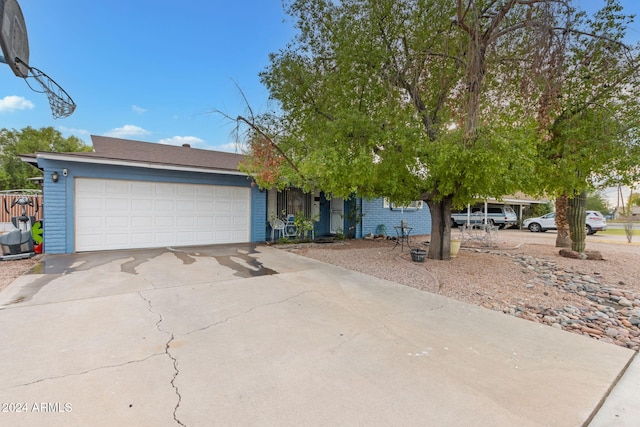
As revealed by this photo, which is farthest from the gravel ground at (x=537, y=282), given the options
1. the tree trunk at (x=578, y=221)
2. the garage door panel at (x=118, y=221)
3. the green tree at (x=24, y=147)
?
the green tree at (x=24, y=147)

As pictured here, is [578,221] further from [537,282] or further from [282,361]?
[282,361]

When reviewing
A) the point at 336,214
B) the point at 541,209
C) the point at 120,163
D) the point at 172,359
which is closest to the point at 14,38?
the point at 120,163

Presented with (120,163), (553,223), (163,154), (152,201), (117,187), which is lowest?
(553,223)

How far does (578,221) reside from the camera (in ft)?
28.8

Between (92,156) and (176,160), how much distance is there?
8.55 feet

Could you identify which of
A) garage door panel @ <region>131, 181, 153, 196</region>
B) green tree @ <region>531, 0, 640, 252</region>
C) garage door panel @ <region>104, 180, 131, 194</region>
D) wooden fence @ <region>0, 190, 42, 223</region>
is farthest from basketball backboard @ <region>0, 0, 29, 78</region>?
green tree @ <region>531, 0, 640, 252</region>

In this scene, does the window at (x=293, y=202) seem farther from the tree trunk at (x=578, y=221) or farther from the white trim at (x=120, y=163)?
the tree trunk at (x=578, y=221)

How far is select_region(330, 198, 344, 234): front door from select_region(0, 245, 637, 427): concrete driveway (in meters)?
8.29

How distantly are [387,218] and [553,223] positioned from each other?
12890 mm

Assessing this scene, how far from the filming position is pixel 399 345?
3.08m

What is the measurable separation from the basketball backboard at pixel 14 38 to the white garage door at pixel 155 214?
3915 millimetres

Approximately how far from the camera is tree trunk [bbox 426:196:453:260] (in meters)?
7.68

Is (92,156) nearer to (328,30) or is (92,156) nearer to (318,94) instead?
(318,94)

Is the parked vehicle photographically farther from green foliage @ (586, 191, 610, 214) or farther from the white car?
green foliage @ (586, 191, 610, 214)
